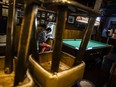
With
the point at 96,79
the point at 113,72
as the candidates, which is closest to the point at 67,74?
the point at 113,72

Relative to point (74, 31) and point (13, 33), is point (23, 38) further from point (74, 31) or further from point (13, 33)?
point (74, 31)

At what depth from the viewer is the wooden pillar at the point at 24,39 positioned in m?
0.81

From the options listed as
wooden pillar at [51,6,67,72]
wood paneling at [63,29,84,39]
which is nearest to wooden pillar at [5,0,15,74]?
wooden pillar at [51,6,67,72]

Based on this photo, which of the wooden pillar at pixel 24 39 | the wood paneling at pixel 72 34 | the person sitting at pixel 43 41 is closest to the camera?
the wooden pillar at pixel 24 39

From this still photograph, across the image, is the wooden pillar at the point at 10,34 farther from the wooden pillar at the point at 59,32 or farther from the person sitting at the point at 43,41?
the person sitting at the point at 43,41

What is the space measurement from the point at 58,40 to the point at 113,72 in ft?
4.39

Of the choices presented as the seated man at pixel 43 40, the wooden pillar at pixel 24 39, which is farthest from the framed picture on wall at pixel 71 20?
the wooden pillar at pixel 24 39

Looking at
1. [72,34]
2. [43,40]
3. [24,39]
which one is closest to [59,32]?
[24,39]

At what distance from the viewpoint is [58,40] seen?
3.13 feet

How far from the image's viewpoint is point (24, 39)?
2.68 ft

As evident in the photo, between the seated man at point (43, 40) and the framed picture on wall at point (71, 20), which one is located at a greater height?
the framed picture on wall at point (71, 20)

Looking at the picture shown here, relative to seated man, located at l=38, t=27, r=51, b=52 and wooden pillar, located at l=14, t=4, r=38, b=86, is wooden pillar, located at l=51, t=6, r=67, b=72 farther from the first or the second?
seated man, located at l=38, t=27, r=51, b=52

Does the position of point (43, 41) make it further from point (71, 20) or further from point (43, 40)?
point (71, 20)

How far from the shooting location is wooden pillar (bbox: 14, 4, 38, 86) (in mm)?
811
